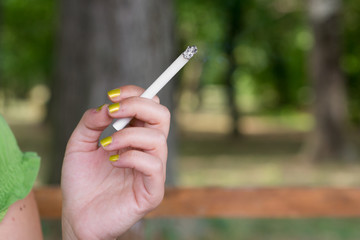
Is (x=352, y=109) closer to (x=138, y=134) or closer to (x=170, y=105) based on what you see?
(x=170, y=105)

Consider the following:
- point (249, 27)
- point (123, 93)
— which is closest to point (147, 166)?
point (123, 93)

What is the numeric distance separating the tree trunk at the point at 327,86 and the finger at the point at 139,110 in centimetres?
1127

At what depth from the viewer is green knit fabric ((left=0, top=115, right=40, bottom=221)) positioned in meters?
1.33

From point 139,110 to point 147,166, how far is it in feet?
0.39

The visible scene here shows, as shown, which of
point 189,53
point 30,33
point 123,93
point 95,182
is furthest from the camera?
point 30,33

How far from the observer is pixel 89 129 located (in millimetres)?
1300

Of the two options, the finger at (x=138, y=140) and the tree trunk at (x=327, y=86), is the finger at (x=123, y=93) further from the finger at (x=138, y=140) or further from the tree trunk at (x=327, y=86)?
the tree trunk at (x=327, y=86)

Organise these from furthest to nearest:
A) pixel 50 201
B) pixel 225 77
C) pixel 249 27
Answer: pixel 225 77
pixel 249 27
pixel 50 201

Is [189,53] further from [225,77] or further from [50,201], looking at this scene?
[225,77]

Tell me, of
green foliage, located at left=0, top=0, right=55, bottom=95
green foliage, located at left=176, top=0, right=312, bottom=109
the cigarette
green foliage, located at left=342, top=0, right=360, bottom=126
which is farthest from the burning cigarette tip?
green foliage, located at left=0, top=0, right=55, bottom=95

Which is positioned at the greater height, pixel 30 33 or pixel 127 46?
pixel 30 33

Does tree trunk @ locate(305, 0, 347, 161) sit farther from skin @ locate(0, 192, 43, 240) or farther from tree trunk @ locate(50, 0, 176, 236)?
skin @ locate(0, 192, 43, 240)

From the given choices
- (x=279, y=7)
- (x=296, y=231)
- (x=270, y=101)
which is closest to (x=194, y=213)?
(x=296, y=231)

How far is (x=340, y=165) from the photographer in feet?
38.3
